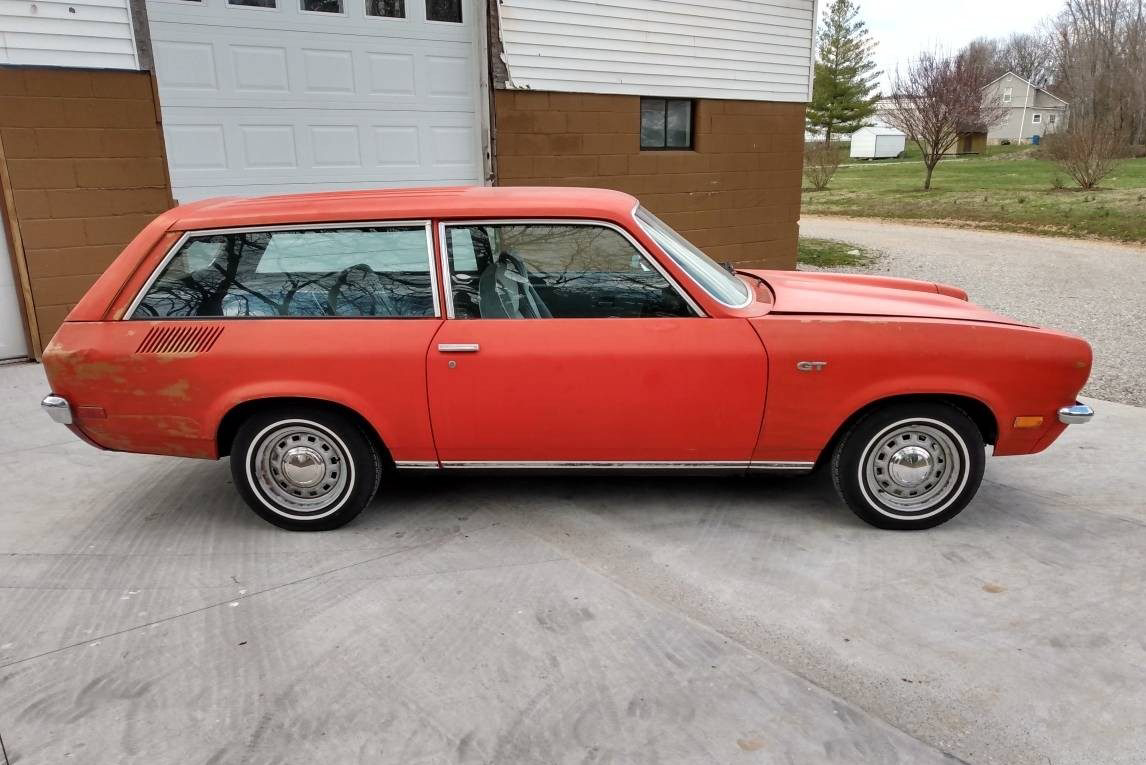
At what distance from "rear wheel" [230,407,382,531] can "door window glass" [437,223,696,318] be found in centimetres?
79

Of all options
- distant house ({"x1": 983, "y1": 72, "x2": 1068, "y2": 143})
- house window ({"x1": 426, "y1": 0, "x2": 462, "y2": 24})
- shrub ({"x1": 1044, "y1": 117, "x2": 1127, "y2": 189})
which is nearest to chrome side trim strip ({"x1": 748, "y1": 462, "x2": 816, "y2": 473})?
house window ({"x1": 426, "y1": 0, "x2": 462, "y2": 24})

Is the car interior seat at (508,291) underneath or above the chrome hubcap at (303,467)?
above

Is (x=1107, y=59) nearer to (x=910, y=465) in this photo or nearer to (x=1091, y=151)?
(x=1091, y=151)

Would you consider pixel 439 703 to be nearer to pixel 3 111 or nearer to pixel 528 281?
pixel 528 281

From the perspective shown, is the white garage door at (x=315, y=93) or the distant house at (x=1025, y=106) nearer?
the white garage door at (x=315, y=93)

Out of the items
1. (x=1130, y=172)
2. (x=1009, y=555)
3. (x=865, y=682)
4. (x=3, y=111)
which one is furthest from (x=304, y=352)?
(x=1130, y=172)

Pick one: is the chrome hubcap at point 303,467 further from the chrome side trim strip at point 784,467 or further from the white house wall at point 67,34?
the white house wall at point 67,34

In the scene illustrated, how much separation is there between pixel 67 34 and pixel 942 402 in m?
6.88

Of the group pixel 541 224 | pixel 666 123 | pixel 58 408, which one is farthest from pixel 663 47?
pixel 58 408

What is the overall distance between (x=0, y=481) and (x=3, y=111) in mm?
3420

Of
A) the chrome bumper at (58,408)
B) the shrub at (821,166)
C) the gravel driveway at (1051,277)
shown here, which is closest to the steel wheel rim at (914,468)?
the gravel driveway at (1051,277)

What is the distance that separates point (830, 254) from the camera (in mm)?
14602

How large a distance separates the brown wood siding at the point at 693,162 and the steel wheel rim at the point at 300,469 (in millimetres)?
5435

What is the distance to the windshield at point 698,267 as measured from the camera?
3.77 metres
